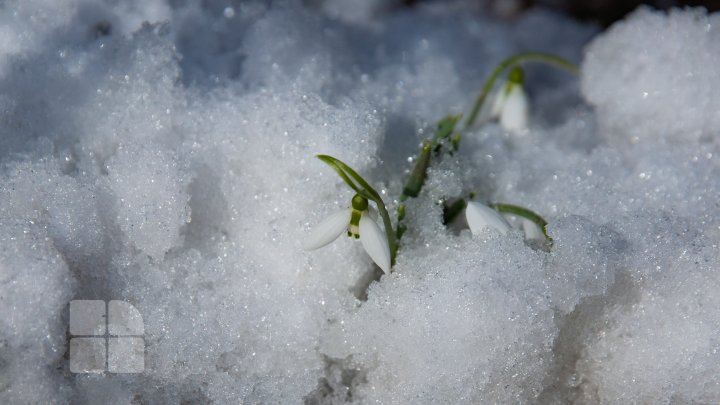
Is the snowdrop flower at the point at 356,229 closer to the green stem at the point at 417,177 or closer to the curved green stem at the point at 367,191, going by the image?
the curved green stem at the point at 367,191

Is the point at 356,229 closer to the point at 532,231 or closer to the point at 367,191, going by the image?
the point at 367,191

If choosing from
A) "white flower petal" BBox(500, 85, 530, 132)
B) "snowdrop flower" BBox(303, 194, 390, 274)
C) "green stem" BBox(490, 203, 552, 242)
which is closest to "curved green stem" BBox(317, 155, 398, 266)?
"snowdrop flower" BBox(303, 194, 390, 274)

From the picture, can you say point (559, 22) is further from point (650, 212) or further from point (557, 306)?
point (557, 306)

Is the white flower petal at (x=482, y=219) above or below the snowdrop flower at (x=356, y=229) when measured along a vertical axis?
below

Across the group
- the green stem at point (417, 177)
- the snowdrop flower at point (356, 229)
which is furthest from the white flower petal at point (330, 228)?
the green stem at point (417, 177)

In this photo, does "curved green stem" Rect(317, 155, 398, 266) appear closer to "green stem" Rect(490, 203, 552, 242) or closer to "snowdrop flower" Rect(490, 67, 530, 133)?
"green stem" Rect(490, 203, 552, 242)

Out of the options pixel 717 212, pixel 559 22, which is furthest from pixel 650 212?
pixel 559 22

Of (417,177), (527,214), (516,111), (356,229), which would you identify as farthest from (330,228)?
(516,111)
